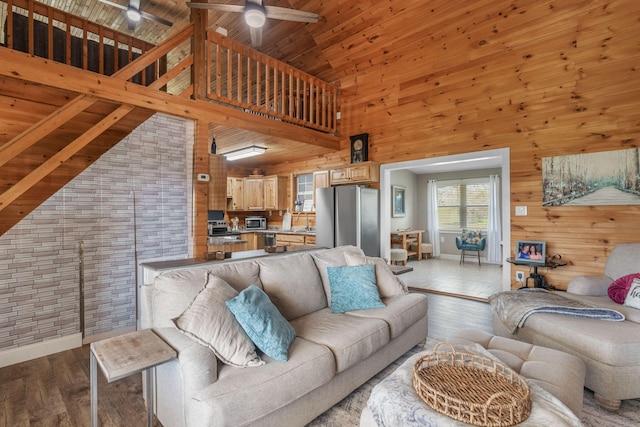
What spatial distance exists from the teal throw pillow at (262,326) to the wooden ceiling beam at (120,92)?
2601 millimetres

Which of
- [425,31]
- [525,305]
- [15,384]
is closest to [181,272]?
[15,384]

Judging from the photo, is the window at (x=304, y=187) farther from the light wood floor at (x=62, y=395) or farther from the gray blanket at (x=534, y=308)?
the light wood floor at (x=62, y=395)

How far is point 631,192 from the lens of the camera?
3273 mm

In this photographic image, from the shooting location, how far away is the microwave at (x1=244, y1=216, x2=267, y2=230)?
282 inches

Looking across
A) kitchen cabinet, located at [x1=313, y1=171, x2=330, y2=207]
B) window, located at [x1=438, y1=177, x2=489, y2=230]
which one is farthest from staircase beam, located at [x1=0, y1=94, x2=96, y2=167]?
Answer: window, located at [x1=438, y1=177, x2=489, y2=230]

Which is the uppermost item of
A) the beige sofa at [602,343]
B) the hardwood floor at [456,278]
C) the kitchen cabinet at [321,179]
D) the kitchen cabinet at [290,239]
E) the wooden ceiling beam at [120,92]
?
the wooden ceiling beam at [120,92]

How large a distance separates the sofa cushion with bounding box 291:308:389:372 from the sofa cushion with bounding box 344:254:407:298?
56 centimetres

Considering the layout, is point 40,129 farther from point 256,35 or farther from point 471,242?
point 471,242

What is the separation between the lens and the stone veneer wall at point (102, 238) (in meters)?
2.69

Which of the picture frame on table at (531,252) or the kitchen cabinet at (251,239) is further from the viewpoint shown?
the kitchen cabinet at (251,239)

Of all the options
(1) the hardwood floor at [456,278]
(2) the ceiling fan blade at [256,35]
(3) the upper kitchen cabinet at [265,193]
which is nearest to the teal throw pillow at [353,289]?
(1) the hardwood floor at [456,278]

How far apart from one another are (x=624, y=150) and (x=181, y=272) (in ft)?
14.8

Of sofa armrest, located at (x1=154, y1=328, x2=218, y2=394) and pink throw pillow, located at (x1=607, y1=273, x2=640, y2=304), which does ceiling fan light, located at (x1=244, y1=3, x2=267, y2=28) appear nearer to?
sofa armrest, located at (x1=154, y1=328, x2=218, y2=394)

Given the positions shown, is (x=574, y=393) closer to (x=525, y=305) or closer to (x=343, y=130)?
(x=525, y=305)
